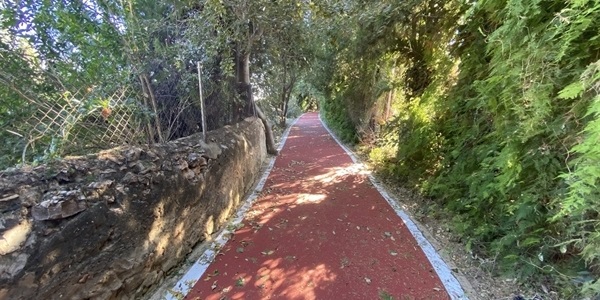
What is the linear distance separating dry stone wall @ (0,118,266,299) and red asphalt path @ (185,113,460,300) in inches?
22.5

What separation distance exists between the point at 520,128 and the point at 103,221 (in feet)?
12.4

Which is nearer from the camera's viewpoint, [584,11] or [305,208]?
[584,11]

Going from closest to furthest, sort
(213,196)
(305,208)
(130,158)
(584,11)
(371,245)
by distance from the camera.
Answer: (584,11)
(130,158)
(371,245)
(213,196)
(305,208)

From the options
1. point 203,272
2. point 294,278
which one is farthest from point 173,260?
point 294,278

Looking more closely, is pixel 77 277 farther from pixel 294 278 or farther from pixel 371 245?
pixel 371 245

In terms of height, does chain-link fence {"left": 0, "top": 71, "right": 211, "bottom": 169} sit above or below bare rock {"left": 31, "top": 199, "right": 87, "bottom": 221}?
above

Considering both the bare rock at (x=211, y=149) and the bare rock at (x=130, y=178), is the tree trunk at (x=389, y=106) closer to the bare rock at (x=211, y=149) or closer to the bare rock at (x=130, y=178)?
the bare rock at (x=211, y=149)

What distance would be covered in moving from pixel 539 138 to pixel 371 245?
87.1 inches

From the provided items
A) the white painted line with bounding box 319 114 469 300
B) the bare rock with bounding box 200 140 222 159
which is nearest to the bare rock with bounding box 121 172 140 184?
the bare rock with bounding box 200 140 222 159

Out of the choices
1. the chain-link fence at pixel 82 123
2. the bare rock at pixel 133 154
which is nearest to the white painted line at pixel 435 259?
the bare rock at pixel 133 154

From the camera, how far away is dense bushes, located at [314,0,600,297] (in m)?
2.08

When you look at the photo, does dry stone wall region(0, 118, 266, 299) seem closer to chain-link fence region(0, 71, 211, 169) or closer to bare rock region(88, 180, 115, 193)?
bare rock region(88, 180, 115, 193)

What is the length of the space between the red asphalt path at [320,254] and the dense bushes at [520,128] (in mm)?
968

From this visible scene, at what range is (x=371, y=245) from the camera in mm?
3701
